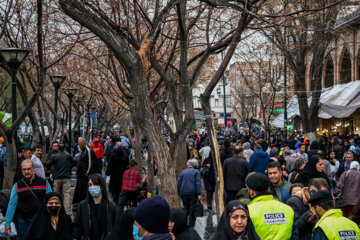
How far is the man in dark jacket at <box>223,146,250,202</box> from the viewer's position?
34.9 feet

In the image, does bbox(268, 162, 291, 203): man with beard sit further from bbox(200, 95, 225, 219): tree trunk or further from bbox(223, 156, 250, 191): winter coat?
bbox(223, 156, 250, 191): winter coat

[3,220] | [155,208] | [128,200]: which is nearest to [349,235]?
Result: [155,208]

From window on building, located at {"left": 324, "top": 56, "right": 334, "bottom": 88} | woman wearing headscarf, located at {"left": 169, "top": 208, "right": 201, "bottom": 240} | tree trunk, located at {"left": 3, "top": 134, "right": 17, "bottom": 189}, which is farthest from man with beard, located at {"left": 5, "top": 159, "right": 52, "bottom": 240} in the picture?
window on building, located at {"left": 324, "top": 56, "right": 334, "bottom": 88}

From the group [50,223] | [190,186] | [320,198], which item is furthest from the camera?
[190,186]

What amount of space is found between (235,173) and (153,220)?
7371 mm

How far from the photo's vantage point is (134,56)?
741cm

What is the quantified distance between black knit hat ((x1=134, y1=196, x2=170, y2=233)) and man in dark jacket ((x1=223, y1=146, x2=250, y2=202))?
7.22 metres

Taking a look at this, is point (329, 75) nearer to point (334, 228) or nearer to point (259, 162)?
point (259, 162)

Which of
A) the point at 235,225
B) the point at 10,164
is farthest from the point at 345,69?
the point at 235,225

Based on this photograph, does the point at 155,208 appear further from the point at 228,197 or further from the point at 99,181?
the point at 228,197

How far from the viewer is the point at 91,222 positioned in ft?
20.0

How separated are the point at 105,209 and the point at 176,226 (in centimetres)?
178

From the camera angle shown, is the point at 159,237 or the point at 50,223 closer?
the point at 159,237

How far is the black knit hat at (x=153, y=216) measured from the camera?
342cm
